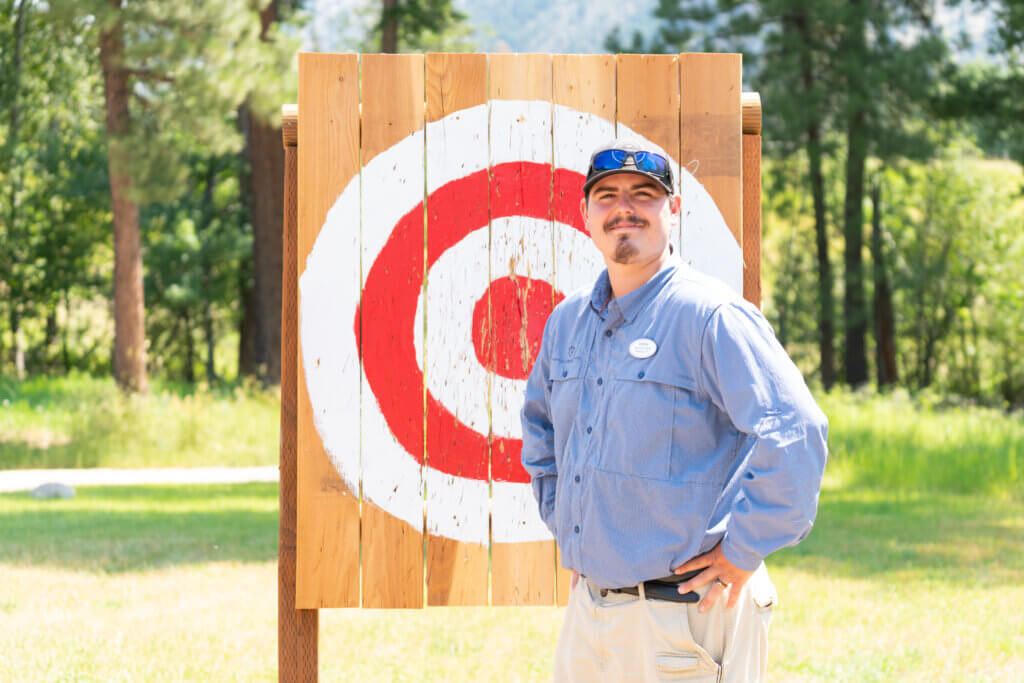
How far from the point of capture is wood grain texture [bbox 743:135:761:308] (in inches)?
135

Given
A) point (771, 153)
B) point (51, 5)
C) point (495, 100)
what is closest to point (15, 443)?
point (51, 5)

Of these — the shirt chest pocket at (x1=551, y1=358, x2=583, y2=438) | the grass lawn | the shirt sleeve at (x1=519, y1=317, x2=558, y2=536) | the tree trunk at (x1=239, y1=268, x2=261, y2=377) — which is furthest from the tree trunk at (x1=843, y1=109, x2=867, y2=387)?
the shirt chest pocket at (x1=551, y1=358, x2=583, y2=438)

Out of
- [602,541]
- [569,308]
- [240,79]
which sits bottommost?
[602,541]

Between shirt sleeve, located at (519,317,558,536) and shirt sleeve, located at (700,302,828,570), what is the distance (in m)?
0.48

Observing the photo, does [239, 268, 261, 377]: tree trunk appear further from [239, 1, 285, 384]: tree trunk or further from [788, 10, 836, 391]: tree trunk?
[788, 10, 836, 391]: tree trunk

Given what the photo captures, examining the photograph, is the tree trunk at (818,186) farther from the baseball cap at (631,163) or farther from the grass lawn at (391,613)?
the baseball cap at (631,163)

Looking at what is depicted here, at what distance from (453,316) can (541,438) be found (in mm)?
922

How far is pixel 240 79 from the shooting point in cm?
1503

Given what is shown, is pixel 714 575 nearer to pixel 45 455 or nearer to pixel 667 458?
pixel 667 458

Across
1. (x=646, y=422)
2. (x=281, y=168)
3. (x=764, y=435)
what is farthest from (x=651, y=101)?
(x=281, y=168)

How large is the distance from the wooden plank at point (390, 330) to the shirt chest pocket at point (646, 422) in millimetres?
1199

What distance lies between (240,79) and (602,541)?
45.2 ft

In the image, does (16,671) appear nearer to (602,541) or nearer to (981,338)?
(602,541)

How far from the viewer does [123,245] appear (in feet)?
51.9
